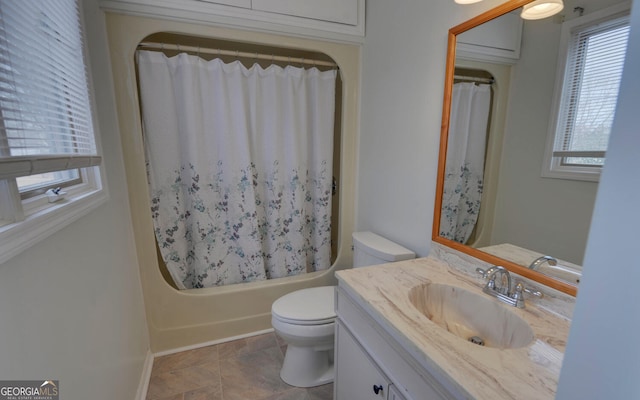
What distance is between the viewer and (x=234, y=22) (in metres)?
1.61

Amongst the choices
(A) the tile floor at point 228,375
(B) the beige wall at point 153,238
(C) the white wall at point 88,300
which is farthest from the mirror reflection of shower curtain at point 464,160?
(C) the white wall at point 88,300

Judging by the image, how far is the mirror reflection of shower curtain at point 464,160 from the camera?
114 centimetres

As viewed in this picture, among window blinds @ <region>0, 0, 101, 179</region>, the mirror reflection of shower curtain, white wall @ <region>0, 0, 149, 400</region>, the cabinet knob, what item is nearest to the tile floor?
white wall @ <region>0, 0, 149, 400</region>

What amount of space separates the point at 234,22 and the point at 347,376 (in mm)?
1991

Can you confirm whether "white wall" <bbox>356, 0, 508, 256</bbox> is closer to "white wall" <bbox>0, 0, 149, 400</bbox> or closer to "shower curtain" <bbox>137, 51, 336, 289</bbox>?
"shower curtain" <bbox>137, 51, 336, 289</bbox>

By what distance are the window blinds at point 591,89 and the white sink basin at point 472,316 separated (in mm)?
546

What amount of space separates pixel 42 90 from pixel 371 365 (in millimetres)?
1389

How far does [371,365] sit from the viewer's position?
37.6 inches

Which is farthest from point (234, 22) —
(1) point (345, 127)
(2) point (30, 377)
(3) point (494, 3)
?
(2) point (30, 377)

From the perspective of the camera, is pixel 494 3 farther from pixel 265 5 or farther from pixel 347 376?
pixel 347 376

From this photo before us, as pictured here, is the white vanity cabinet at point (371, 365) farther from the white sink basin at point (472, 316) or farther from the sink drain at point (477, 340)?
the sink drain at point (477, 340)

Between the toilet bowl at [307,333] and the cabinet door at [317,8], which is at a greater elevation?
the cabinet door at [317,8]

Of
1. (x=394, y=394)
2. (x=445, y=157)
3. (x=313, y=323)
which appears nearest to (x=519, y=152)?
(x=445, y=157)

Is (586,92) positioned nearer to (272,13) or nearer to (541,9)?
(541,9)
